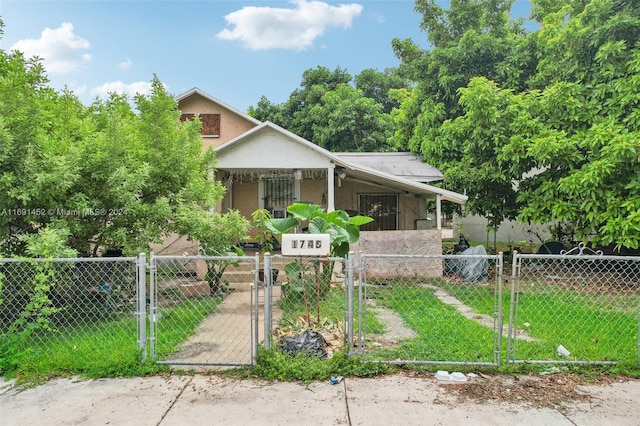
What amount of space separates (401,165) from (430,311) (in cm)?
781

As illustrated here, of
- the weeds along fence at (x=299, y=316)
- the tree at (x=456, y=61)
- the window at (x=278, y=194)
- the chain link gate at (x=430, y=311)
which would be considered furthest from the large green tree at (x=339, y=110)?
the weeds along fence at (x=299, y=316)

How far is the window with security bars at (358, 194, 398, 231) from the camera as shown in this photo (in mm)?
13008

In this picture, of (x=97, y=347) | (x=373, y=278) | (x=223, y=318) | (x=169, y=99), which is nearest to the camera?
(x=97, y=347)

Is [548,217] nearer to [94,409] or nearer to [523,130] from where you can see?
[523,130]

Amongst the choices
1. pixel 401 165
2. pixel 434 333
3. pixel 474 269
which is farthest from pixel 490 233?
pixel 434 333

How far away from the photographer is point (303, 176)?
39.9 ft

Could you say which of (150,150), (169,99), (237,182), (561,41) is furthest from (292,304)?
(561,41)

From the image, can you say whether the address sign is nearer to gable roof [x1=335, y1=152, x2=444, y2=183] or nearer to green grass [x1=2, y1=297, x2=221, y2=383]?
green grass [x1=2, y1=297, x2=221, y2=383]

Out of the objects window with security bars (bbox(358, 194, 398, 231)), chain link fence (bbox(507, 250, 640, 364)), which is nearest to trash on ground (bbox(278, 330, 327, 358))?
chain link fence (bbox(507, 250, 640, 364))

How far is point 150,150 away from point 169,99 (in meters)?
1.05

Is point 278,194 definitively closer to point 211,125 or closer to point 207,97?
point 211,125

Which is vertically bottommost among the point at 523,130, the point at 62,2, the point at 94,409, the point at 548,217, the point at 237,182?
the point at 94,409

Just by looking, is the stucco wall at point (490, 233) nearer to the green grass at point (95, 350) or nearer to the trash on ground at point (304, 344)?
the trash on ground at point (304, 344)

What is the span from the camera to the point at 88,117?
6852 millimetres
